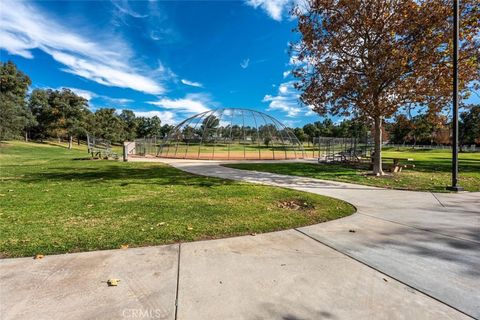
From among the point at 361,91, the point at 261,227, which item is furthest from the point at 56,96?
the point at 261,227

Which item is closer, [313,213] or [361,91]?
[313,213]

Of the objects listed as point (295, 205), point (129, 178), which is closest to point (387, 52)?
point (295, 205)

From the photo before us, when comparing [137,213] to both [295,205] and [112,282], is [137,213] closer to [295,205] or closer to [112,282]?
[112,282]

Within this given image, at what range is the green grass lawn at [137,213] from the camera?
163 inches

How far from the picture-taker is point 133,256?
3.59m

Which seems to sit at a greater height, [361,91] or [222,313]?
[361,91]

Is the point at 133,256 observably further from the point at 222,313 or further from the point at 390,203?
the point at 390,203

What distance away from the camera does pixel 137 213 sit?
5.62 m

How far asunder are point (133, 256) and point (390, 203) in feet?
20.2

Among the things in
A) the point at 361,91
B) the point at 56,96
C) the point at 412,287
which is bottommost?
A: the point at 412,287

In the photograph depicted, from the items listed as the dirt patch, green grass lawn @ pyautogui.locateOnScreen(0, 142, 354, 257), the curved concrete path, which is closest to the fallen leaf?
green grass lawn @ pyautogui.locateOnScreen(0, 142, 354, 257)

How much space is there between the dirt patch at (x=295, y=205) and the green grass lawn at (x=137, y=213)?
22mm

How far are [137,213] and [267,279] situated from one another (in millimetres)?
3501

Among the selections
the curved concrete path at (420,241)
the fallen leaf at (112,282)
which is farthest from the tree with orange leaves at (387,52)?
the fallen leaf at (112,282)
